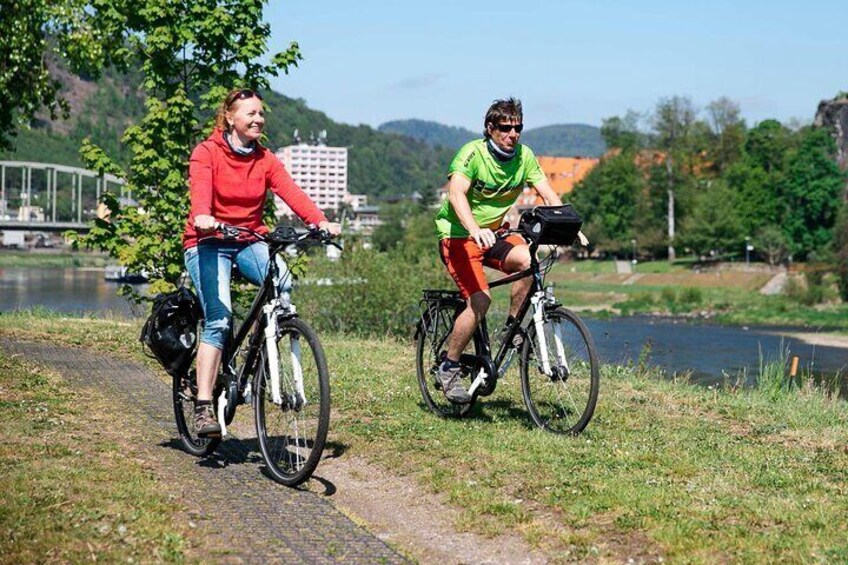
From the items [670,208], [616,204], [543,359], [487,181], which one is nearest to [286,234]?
[487,181]

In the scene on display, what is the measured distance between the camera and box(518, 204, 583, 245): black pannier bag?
283 inches

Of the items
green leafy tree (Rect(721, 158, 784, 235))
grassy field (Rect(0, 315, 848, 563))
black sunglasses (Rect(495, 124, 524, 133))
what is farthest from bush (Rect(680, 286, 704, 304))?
black sunglasses (Rect(495, 124, 524, 133))

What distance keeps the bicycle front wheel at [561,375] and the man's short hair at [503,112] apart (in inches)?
45.1

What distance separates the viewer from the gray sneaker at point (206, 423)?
21.4 ft

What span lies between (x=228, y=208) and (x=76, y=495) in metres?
1.72

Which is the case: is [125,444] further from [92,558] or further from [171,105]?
[171,105]

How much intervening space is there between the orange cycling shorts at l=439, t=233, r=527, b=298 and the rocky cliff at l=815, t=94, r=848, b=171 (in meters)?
140

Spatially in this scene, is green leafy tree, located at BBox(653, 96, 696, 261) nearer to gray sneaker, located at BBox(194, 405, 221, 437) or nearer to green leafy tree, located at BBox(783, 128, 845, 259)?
green leafy tree, located at BBox(783, 128, 845, 259)

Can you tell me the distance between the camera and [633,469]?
249 inches

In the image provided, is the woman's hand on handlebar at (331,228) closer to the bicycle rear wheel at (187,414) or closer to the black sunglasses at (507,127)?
the bicycle rear wheel at (187,414)

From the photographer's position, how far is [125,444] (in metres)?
7.03

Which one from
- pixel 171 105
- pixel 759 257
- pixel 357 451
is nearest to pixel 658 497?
pixel 357 451

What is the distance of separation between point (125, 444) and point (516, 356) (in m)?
2.35

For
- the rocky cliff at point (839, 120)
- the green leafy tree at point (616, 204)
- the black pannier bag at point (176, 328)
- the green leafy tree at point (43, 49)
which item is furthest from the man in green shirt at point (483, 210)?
the rocky cliff at point (839, 120)
